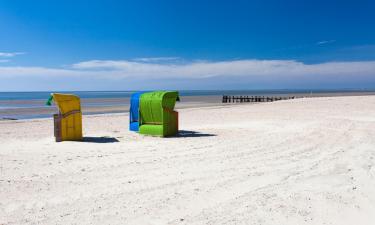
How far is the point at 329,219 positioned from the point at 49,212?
11.7ft

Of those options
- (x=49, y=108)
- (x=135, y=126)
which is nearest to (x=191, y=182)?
(x=135, y=126)

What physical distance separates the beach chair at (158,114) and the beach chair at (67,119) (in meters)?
2.21

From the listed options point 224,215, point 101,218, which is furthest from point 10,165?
point 224,215

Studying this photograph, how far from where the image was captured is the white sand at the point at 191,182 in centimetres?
463

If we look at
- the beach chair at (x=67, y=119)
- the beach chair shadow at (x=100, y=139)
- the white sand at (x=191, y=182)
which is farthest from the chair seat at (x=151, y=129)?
the beach chair at (x=67, y=119)

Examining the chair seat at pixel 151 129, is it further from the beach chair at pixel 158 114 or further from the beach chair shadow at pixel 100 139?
the beach chair shadow at pixel 100 139

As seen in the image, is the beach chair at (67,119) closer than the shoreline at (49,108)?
Yes

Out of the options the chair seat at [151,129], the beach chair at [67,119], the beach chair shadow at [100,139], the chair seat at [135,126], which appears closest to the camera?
the beach chair at [67,119]

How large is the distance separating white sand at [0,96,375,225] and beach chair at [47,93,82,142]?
0.73 meters

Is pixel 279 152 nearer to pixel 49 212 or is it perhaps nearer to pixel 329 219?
pixel 329 219

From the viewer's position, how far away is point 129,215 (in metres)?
4.62

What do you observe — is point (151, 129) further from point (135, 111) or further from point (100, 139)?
point (100, 139)

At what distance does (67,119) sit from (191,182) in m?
6.62

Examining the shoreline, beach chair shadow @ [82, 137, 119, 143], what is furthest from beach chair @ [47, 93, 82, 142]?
the shoreline
